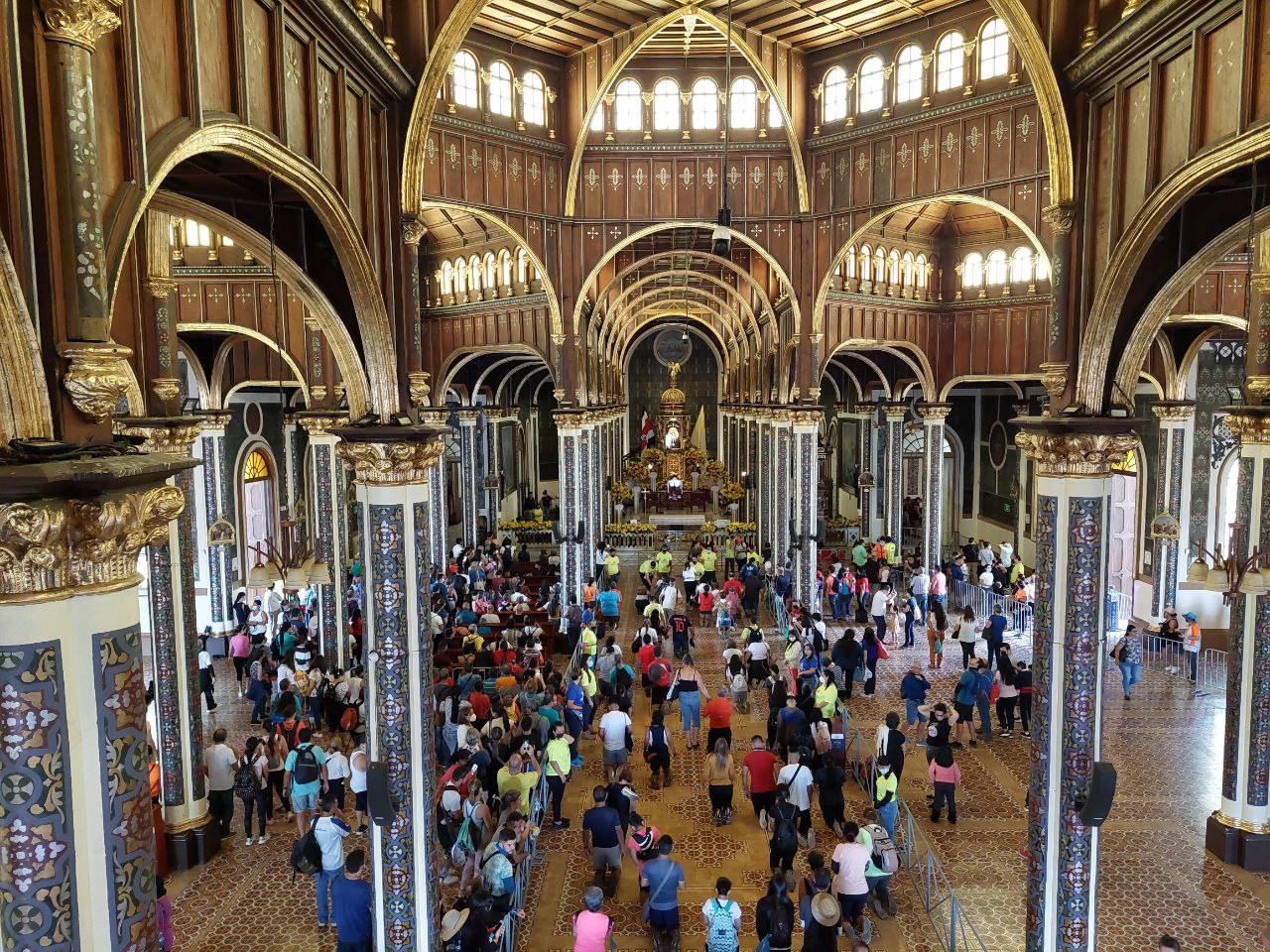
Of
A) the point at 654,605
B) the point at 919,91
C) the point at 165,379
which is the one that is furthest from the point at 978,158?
the point at 165,379

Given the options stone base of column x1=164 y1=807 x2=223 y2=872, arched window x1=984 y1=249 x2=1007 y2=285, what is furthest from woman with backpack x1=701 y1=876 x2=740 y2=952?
arched window x1=984 y1=249 x2=1007 y2=285

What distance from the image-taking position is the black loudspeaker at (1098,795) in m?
7.15

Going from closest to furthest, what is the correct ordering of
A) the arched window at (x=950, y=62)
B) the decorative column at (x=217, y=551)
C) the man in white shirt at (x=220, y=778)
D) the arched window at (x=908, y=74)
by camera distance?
the man in white shirt at (x=220, y=778)
the arched window at (x=950, y=62)
the arched window at (x=908, y=74)
the decorative column at (x=217, y=551)

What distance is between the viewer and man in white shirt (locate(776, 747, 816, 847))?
9.76 metres

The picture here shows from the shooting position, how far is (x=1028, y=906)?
25.7 feet

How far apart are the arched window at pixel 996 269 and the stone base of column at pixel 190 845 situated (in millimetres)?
20713

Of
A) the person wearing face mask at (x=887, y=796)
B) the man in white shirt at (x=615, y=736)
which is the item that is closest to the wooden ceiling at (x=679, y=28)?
the man in white shirt at (x=615, y=736)

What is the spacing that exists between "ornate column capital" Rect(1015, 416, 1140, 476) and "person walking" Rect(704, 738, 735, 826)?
5086 millimetres

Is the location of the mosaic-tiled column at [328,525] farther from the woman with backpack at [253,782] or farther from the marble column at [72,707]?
the marble column at [72,707]

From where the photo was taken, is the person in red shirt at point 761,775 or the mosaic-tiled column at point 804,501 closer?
the person in red shirt at point 761,775

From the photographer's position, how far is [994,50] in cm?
1482

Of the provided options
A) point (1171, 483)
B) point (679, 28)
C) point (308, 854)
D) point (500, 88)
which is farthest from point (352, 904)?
point (1171, 483)

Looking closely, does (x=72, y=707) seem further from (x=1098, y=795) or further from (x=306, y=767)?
(x=1098, y=795)

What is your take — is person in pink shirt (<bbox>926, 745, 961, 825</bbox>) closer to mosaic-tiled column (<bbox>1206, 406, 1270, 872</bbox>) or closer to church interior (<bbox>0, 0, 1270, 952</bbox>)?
church interior (<bbox>0, 0, 1270, 952</bbox>)
